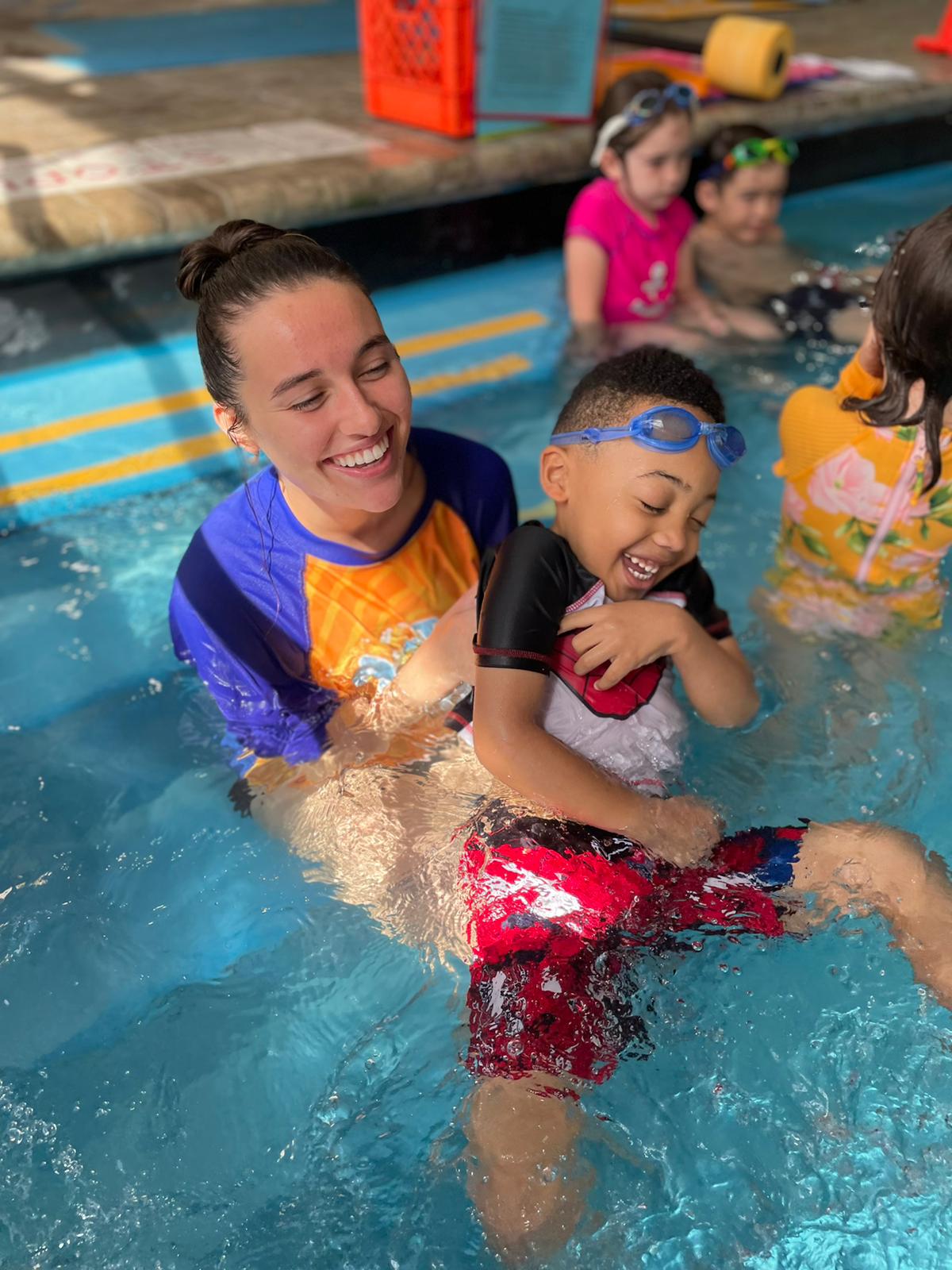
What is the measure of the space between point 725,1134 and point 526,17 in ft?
18.5

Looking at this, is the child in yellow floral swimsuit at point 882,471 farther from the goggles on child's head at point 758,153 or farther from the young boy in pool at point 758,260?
the goggles on child's head at point 758,153

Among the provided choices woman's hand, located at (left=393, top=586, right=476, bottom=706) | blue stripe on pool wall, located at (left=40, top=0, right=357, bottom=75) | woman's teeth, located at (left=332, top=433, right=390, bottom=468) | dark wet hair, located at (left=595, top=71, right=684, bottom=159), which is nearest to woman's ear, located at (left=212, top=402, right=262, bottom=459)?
woman's teeth, located at (left=332, top=433, right=390, bottom=468)

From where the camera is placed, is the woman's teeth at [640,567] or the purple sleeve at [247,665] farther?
the purple sleeve at [247,665]

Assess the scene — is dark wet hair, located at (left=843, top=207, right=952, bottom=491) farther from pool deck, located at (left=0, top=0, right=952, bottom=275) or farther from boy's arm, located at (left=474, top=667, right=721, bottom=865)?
pool deck, located at (left=0, top=0, right=952, bottom=275)

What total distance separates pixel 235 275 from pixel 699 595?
→ 51.9 inches

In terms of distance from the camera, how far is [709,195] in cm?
610

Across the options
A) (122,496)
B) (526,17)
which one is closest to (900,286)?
(122,496)

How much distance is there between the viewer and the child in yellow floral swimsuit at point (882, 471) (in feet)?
8.74

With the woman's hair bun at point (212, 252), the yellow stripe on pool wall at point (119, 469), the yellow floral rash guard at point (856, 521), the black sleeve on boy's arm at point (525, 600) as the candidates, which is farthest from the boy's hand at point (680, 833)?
the yellow stripe on pool wall at point (119, 469)

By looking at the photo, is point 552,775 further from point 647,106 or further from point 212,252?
point 647,106

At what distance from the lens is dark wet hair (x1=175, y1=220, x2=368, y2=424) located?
88.0 inches

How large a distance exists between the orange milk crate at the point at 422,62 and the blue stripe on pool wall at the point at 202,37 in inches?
86.7

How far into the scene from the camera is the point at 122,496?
4445 mm

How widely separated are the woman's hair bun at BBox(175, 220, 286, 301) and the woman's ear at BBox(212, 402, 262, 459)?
24 centimetres
